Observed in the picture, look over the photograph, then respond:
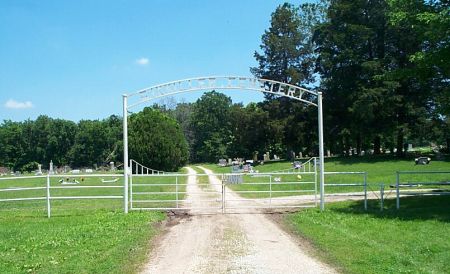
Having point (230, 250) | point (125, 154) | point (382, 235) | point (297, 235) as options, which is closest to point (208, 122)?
point (125, 154)

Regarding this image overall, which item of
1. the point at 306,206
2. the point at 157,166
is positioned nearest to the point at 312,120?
the point at 157,166

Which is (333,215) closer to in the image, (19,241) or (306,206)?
(306,206)

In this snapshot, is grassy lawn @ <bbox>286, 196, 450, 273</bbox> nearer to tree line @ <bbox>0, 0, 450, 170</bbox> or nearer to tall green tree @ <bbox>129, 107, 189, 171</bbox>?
tree line @ <bbox>0, 0, 450, 170</bbox>

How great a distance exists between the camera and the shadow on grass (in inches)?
605

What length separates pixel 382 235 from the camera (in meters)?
12.1

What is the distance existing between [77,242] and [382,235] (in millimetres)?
7227

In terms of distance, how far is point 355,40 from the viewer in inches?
2080

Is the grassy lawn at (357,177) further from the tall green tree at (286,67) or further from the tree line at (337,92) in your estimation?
the tall green tree at (286,67)

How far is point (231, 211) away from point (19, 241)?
26.6 ft

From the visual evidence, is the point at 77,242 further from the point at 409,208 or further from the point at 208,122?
the point at 208,122

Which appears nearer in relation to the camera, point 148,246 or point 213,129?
point 148,246

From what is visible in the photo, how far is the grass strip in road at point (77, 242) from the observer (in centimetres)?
903

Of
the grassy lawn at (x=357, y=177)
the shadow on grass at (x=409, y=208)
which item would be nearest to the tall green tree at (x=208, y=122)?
the grassy lawn at (x=357, y=177)

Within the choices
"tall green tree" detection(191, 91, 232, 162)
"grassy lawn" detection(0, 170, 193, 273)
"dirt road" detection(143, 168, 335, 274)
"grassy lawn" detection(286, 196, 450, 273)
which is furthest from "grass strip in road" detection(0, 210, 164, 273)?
"tall green tree" detection(191, 91, 232, 162)
